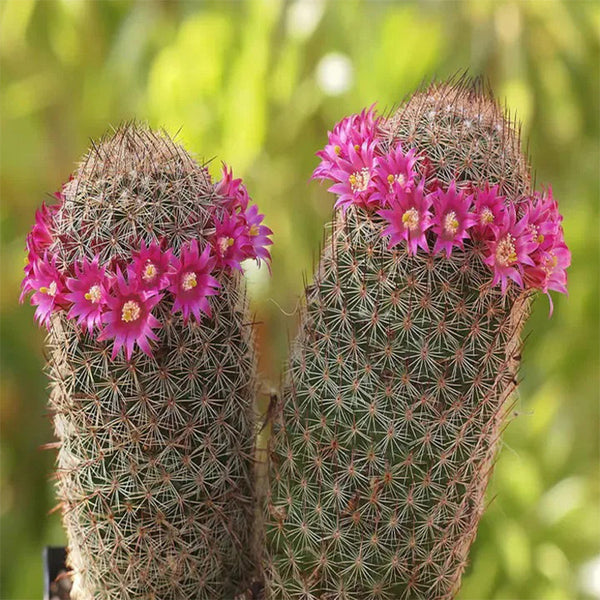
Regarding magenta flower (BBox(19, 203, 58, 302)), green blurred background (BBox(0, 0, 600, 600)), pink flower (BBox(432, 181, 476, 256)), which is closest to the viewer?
pink flower (BBox(432, 181, 476, 256))

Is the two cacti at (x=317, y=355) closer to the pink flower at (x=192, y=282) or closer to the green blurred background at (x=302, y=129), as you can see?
the pink flower at (x=192, y=282)

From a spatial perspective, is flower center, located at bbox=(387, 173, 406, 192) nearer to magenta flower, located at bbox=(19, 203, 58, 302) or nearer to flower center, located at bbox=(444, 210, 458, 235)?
flower center, located at bbox=(444, 210, 458, 235)

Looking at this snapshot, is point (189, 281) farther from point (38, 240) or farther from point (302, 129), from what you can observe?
point (302, 129)

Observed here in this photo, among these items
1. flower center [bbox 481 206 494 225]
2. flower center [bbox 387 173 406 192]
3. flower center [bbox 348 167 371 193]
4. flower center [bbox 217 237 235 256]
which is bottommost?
flower center [bbox 481 206 494 225]

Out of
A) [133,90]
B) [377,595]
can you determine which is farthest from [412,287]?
[133,90]

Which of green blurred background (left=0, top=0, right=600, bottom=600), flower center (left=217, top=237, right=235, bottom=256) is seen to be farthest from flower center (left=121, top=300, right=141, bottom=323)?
green blurred background (left=0, top=0, right=600, bottom=600)

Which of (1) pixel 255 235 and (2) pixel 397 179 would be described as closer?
(2) pixel 397 179

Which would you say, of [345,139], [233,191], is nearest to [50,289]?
[233,191]
